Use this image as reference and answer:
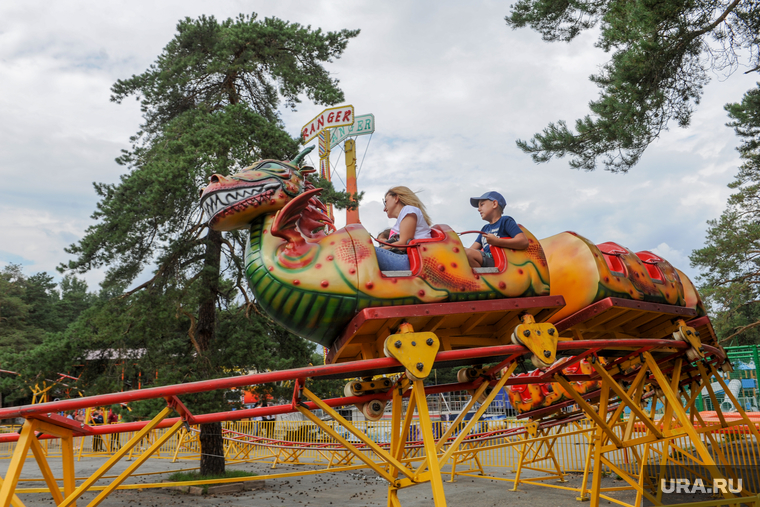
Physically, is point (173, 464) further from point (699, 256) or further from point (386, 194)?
point (699, 256)

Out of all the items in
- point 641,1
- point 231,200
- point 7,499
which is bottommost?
point 7,499

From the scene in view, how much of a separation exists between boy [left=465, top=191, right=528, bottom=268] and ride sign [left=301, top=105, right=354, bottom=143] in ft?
42.9

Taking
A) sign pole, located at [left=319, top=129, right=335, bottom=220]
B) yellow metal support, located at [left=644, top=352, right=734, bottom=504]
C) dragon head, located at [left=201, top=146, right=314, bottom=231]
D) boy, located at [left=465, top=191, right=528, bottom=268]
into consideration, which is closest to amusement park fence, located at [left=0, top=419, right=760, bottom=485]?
yellow metal support, located at [left=644, top=352, right=734, bottom=504]

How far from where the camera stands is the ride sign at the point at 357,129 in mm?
19141

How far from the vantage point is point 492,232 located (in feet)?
15.4

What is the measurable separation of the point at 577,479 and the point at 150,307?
968 centimetres

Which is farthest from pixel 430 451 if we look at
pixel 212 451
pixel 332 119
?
pixel 332 119

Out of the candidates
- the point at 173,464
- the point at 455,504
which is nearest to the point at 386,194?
the point at 455,504

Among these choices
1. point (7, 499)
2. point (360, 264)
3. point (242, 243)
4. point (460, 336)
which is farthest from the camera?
point (242, 243)

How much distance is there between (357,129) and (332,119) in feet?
5.81

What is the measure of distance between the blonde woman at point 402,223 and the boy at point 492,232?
0.49 meters

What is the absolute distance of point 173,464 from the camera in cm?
1598

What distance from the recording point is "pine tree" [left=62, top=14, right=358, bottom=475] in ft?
34.5

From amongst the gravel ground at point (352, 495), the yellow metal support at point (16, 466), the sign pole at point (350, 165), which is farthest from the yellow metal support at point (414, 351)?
the sign pole at point (350, 165)
